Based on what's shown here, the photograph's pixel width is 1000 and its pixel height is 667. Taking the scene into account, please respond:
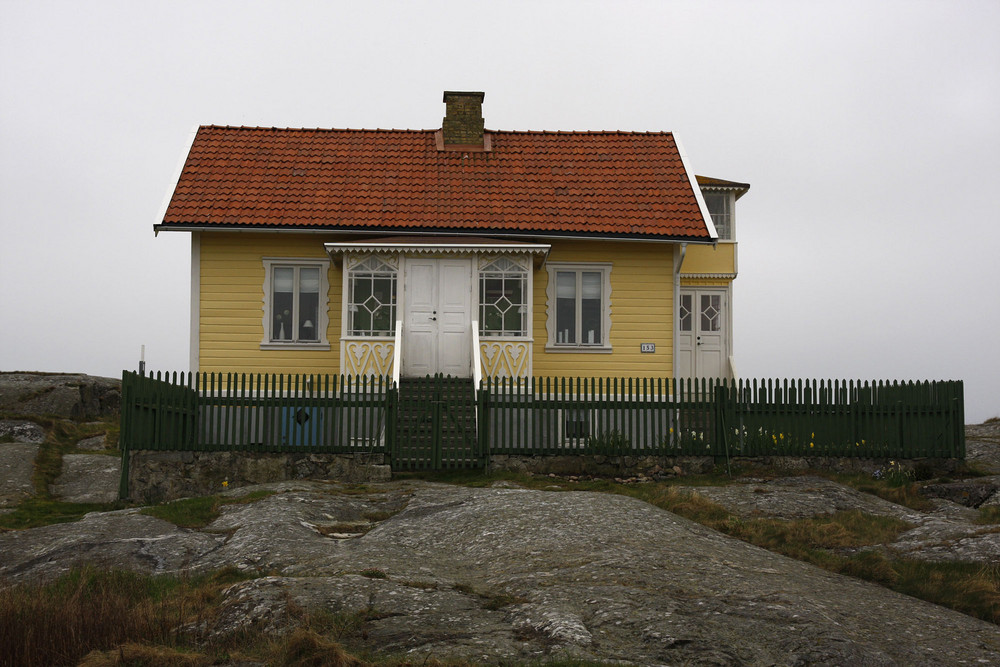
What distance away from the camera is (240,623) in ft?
25.6

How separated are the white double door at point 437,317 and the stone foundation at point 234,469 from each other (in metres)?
3.41

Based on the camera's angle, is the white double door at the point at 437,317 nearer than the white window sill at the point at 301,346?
Yes

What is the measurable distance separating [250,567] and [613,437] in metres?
8.64

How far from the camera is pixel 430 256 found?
19.6m

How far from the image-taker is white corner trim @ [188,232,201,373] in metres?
20.0

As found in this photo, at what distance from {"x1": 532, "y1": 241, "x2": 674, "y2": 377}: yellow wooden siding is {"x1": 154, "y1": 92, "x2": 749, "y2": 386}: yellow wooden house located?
3 centimetres

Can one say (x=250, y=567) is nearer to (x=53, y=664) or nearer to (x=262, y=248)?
(x=53, y=664)

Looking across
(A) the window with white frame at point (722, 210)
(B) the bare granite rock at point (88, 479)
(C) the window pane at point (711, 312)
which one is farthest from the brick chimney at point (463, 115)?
(B) the bare granite rock at point (88, 479)

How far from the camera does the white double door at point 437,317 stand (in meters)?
19.5

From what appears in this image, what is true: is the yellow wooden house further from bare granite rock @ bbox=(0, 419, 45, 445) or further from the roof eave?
bare granite rock @ bbox=(0, 419, 45, 445)

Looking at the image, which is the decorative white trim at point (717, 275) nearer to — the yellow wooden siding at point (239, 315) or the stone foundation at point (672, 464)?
the stone foundation at point (672, 464)

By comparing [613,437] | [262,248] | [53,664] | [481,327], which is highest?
[262,248]

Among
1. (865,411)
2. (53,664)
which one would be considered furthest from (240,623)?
(865,411)

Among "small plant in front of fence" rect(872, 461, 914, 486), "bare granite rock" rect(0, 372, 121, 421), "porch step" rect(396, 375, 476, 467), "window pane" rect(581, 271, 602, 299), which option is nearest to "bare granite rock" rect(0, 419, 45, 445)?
"bare granite rock" rect(0, 372, 121, 421)
